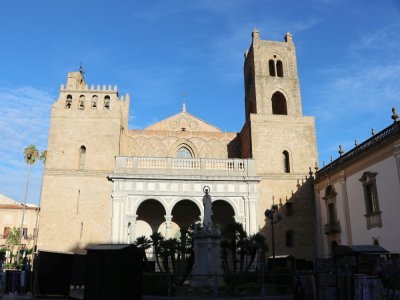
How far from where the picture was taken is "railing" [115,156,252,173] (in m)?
26.0

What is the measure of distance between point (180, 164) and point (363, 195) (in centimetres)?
1136

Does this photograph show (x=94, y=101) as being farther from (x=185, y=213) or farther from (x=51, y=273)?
(x=51, y=273)

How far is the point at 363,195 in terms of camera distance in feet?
69.7

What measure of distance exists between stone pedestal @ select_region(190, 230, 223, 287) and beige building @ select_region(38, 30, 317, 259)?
8637 mm

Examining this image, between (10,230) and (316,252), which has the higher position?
(10,230)

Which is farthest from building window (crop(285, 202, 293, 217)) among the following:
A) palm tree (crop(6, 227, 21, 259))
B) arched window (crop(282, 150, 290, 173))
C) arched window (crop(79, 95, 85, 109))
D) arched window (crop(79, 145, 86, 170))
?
palm tree (crop(6, 227, 21, 259))

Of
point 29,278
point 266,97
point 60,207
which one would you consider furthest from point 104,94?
point 29,278

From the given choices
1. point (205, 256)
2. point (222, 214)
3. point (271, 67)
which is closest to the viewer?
point (205, 256)

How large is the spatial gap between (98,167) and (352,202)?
15.8 m

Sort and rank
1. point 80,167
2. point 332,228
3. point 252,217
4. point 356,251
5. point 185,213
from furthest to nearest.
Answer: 1. point 185,213
2. point 80,167
3. point 252,217
4. point 332,228
5. point 356,251

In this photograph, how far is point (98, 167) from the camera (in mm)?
26266

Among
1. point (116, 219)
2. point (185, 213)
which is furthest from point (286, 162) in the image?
point (116, 219)

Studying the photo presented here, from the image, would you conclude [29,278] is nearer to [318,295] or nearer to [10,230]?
[318,295]

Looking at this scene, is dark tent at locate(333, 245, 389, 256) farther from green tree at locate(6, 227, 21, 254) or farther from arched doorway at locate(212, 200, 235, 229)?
green tree at locate(6, 227, 21, 254)
